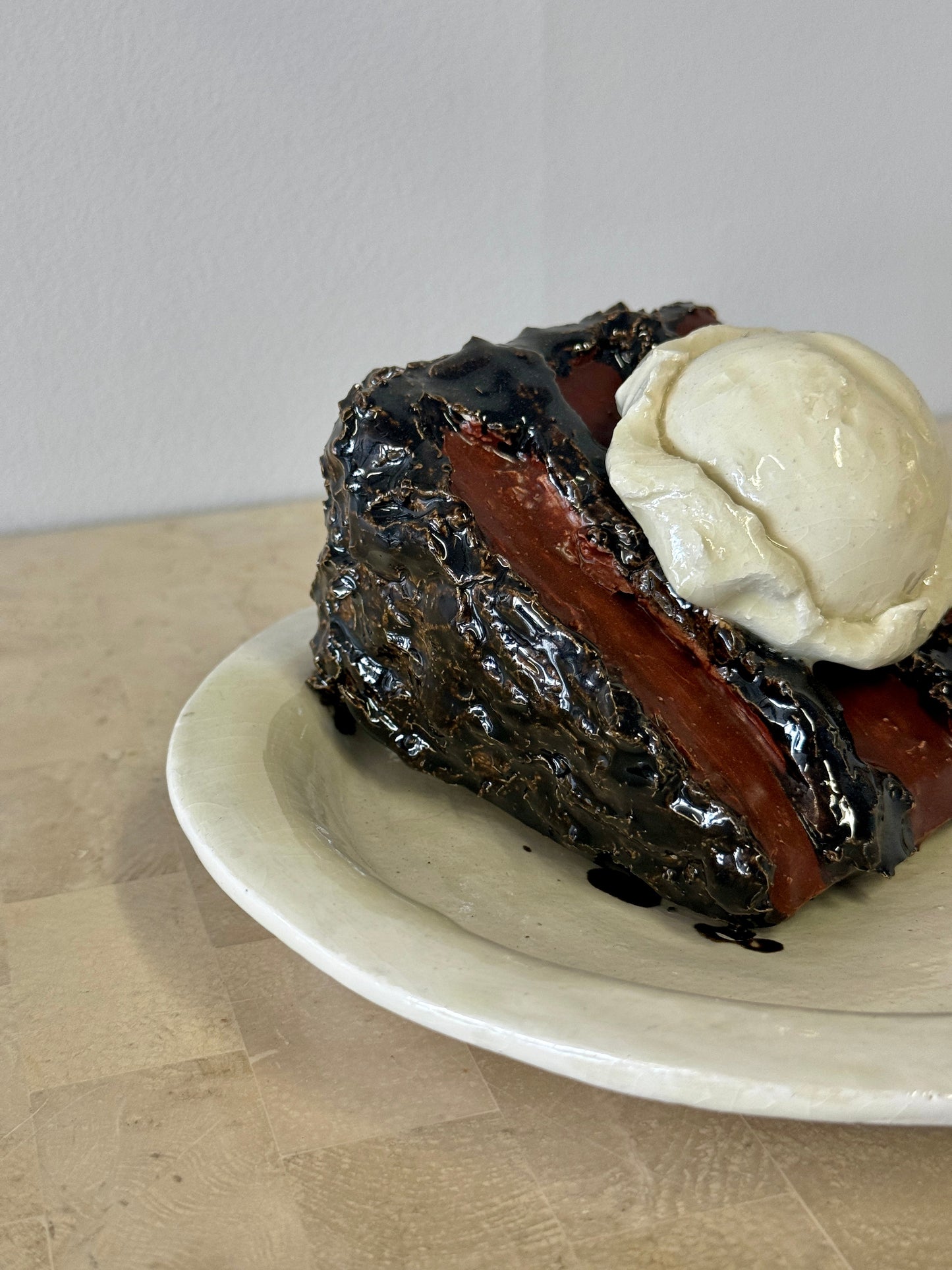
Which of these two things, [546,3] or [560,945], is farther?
[546,3]

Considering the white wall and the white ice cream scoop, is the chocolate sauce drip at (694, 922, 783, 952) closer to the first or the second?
the white ice cream scoop

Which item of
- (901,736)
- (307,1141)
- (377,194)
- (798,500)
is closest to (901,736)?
(901,736)

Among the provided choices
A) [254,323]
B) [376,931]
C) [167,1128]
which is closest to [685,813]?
[376,931]

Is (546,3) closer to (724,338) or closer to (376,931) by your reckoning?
(724,338)

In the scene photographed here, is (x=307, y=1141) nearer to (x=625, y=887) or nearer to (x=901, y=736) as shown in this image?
(x=625, y=887)

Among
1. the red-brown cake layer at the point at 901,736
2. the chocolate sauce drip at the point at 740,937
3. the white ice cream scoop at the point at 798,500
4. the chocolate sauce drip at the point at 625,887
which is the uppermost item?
the white ice cream scoop at the point at 798,500

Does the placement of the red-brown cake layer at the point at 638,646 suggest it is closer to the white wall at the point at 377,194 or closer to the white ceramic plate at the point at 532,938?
the white ceramic plate at the point at 532,938

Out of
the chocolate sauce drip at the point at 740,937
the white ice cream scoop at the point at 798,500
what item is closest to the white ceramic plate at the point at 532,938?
the chocolate sauce drip at the point at 740,937
